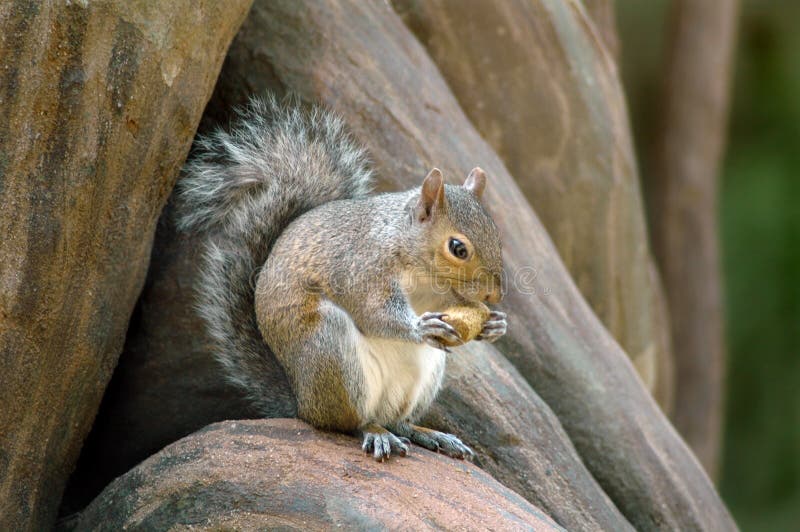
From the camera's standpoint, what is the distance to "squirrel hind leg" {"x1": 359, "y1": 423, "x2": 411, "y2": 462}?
1781mm

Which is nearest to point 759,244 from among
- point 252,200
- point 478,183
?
point 478,183

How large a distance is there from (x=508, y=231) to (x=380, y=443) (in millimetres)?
793

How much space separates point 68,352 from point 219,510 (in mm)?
425

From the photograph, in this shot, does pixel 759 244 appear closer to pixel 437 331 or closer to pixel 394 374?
pixel 394 374

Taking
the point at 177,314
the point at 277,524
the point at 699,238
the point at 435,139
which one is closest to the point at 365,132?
the point at 435,139

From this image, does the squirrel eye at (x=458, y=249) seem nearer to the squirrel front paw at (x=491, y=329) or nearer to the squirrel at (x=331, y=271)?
the squirrel at (x=331, y=271)

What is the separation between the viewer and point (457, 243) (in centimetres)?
178

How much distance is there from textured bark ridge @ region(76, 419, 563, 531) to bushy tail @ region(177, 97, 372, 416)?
0.70 ft

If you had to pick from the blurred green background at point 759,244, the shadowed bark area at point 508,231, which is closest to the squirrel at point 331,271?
the shadowed bark area at point 508,231

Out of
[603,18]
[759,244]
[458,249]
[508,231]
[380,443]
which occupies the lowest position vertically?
[380,443]

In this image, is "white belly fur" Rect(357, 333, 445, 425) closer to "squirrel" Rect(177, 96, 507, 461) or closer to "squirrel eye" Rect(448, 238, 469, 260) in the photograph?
"squirrel" Rect(177, 96, 507, 461)

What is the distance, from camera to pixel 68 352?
1819 mm

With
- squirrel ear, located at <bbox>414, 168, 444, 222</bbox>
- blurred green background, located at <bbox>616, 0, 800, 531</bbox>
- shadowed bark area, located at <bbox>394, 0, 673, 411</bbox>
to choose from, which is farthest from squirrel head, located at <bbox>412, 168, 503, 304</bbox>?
blurred green background, located at <bbox>616, 0, 800, 531</bbox>

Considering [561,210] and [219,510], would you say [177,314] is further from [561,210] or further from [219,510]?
[561,210]
